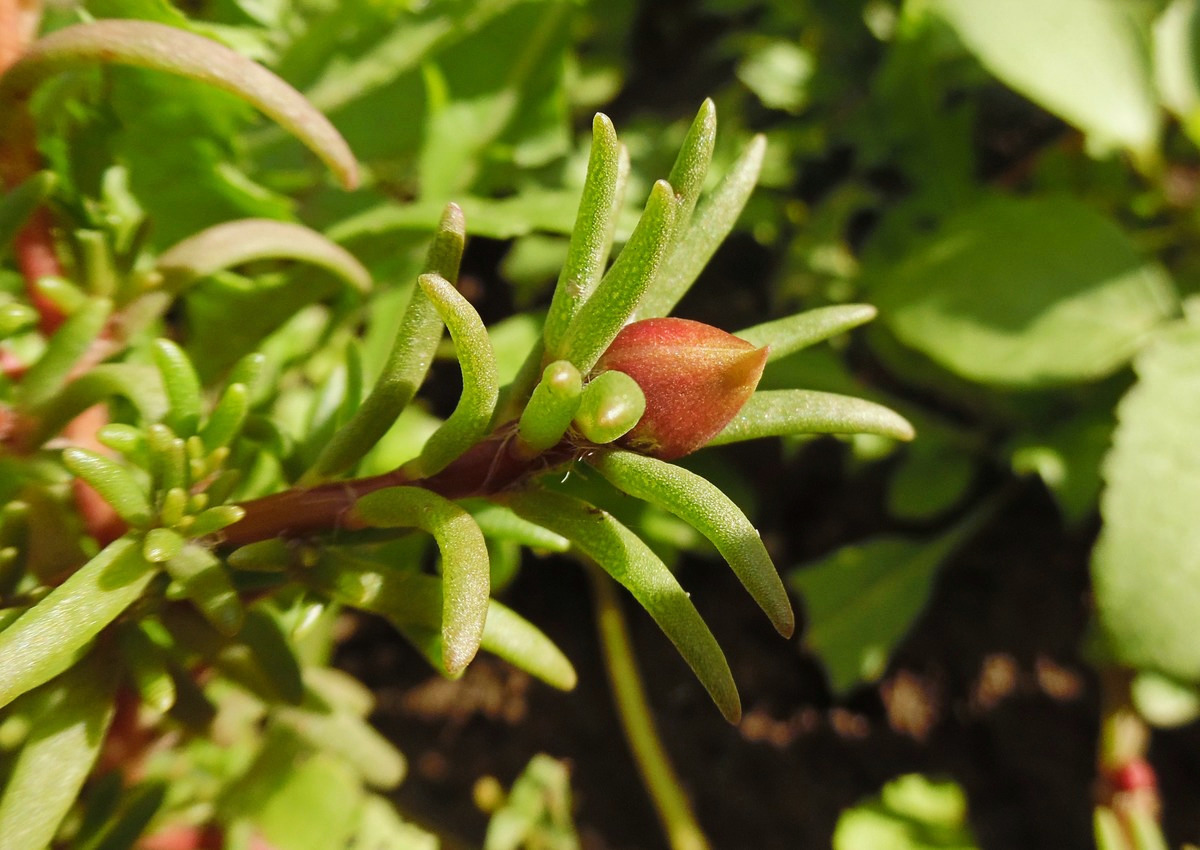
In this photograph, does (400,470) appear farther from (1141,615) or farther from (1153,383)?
(1153,383)

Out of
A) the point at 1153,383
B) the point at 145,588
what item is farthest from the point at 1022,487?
the point at 145,588

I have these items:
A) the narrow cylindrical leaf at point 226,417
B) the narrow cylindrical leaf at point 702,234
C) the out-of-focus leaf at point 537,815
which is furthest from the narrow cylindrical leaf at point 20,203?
the out-of-focus leaf at point 537,815

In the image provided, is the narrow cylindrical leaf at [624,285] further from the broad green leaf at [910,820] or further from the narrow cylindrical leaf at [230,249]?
the broad green leaf at [910,820]

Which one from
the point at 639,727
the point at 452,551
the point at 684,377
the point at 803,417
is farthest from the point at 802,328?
the point at 639,727

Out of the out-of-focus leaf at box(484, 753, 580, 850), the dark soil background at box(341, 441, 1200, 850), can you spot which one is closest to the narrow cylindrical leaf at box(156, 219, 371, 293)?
the out-of-focus leaf at box(484, 753, 580, 850)

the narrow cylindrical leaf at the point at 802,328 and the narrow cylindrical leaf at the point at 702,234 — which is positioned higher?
the narrow cylindrical leaf at the point at 702,234

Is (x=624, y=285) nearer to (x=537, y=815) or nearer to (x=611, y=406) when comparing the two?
(x=611, y=406)

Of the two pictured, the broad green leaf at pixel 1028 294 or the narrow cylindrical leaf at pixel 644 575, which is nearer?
the narrow cylindrical leaf at pixel 644 575
